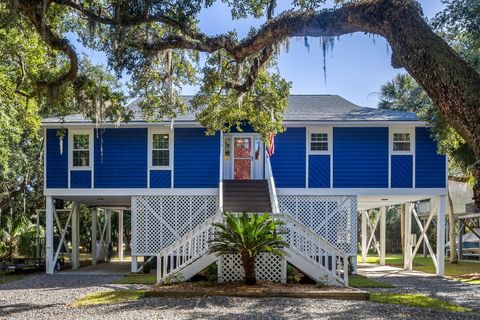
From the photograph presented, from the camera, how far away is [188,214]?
15523 mm

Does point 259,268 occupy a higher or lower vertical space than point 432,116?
lower

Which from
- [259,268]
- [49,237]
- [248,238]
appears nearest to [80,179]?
[49,237]

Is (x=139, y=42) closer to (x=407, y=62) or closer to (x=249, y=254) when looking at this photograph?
(x=249, y=254)

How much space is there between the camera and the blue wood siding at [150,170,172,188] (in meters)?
15.7

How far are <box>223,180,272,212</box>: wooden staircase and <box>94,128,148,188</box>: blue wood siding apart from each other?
2.69 metres

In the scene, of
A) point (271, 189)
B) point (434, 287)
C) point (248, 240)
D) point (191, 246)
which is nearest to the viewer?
point (248, 240)

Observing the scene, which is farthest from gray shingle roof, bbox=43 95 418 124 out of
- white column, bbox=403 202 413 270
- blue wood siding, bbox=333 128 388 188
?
white column, bbox=403 202 413 270

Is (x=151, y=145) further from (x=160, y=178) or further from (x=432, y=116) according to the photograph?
(x=432, y=116)

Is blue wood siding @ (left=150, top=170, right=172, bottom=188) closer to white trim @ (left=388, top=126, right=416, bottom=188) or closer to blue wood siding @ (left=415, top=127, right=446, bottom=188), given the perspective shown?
white trim @ (left=388, top=126, right=416, bottom=188)

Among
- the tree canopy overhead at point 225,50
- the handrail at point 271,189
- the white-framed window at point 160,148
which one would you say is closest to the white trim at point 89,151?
the white-framed window at point 160,148

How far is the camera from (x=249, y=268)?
10.6 metres

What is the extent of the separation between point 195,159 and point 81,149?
362 centimetres

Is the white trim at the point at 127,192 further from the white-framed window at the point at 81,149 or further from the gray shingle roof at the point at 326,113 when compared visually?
the gray shingle roof at the point at 326,113

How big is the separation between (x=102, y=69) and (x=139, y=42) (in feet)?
9.03
